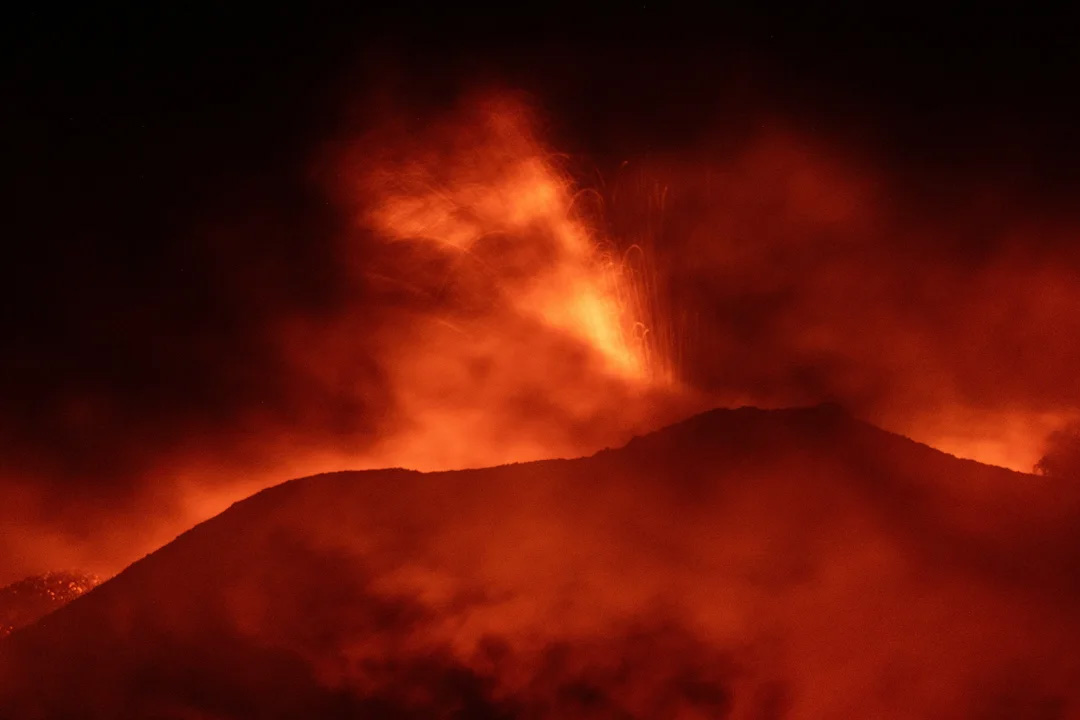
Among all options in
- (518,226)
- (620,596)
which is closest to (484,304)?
(518,226)

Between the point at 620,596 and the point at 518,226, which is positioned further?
the point at 518,226

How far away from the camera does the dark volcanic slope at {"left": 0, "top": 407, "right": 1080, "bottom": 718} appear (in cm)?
538

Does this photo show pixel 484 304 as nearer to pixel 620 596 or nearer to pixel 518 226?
pixel 518 226

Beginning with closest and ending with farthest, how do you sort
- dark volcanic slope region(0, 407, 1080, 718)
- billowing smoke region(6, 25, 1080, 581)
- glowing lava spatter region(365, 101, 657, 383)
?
dark volcanic slope region(0, 407, 1080, 718) < billowing smoke region(6, 25, 1080, 581) < glowing lava spatter region(365, 101, 657, 383)

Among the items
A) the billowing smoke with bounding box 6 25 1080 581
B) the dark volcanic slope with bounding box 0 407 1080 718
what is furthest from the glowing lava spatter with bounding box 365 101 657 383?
the dark volcanic slope with bounding box 0 407 1080 718

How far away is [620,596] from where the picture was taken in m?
6.08

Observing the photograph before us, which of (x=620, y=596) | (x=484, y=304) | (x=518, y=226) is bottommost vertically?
(x=620, y=596)

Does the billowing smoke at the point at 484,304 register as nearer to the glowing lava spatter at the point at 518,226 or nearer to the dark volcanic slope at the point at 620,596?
the glowing lava spatter at the point at 518,226

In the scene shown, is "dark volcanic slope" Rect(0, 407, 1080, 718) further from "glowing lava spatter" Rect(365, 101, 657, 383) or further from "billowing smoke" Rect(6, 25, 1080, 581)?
"glowing lava spatter" Rect(365, 101, 657, 383)

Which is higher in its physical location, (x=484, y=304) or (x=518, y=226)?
(x=518, y=226)


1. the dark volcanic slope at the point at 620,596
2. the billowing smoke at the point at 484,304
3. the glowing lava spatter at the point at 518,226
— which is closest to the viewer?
the dark volcanic slope at the point at 620,596

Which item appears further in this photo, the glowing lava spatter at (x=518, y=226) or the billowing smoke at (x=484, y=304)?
the glowing lava spatter at (x=518, y=226)

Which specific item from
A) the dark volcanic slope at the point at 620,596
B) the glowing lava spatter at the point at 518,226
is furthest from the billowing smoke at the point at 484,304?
the dark volcanic slope at the point at 620,596

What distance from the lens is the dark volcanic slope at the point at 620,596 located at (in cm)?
538
